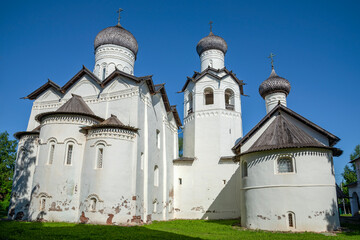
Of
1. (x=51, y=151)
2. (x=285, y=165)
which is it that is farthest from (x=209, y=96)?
(x=51, y=151)

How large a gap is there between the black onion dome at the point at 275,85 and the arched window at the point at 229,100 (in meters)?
2.54

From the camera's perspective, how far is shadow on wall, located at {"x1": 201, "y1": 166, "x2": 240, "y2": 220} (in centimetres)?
1783

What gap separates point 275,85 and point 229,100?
12.1ft

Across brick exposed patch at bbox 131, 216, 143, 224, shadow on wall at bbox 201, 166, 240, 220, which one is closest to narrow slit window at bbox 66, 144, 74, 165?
brick exposed patch at bbox 131, 216, 143, 224

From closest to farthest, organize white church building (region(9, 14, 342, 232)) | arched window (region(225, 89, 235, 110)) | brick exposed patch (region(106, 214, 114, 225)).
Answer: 1. white church building (region(9, 14, 342, 232))
2. brick exposed patch (region(106, 214, 114, 225))
3. arched window (region(225, 89, 235, 110))

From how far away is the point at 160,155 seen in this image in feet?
59.8

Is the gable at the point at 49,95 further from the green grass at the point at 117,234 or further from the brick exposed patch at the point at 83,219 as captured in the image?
the green grass at the point at 117,234

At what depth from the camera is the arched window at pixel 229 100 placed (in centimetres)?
2079

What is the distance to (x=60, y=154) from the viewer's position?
46.3ft

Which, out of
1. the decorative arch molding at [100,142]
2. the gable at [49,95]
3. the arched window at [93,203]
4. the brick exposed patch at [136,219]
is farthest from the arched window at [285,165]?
the gable at [49,95]

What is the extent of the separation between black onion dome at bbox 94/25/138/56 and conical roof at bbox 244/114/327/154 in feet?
40.9

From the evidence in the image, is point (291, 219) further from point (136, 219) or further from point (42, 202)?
point (42, 202)

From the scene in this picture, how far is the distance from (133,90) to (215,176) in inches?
324

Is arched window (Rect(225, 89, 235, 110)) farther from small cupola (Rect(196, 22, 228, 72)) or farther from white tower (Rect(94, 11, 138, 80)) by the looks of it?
white tower (Rect(94, 11, 138, 80))
